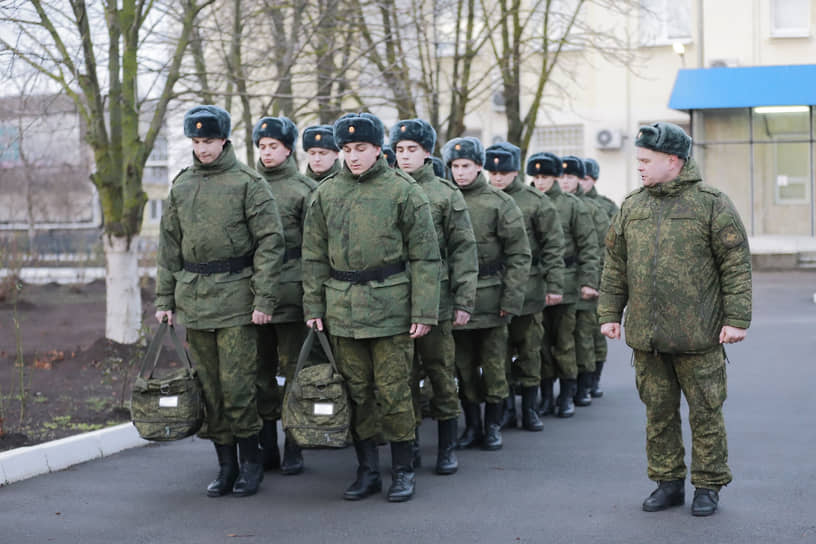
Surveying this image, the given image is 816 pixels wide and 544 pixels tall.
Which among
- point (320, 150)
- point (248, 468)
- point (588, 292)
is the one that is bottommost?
point (248, 468)

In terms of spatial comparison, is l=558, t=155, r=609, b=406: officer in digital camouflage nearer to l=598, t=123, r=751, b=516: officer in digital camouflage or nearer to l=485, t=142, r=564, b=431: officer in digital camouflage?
l=485, t=142, r=564, b=431: officer in digital camouflage

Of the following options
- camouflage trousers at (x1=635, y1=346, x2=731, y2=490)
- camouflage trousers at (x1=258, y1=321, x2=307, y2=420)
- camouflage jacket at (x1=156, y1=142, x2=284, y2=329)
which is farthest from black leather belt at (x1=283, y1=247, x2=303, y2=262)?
camouflage trousers at (x1=635, y1=346, x2=731, y2=490)

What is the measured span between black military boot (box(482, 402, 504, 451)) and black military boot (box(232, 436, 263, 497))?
200 centimetres

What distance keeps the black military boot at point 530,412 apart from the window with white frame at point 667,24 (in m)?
21.7

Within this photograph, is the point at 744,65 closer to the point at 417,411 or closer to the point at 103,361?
the point at 103,361

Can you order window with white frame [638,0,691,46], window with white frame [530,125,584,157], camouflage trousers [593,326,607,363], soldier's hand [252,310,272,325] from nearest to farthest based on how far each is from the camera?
soldier's hand [252,310,272,325] < camouflage trousers [593,326,607,363] < window with white frame [638,0,691,46] < window with white frame [530,125,584,157]

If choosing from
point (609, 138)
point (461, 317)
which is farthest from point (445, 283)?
point (609, 138)

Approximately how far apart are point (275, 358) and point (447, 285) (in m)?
1.26

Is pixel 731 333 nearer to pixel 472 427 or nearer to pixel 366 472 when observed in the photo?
pixel 366 472

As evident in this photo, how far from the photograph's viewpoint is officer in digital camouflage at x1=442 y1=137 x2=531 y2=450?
8.33m

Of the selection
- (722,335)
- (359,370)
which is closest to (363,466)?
(359,370)

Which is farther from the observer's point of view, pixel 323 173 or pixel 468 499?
pixel 323 173

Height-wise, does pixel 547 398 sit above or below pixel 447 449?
below

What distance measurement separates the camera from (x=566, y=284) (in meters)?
10.1
